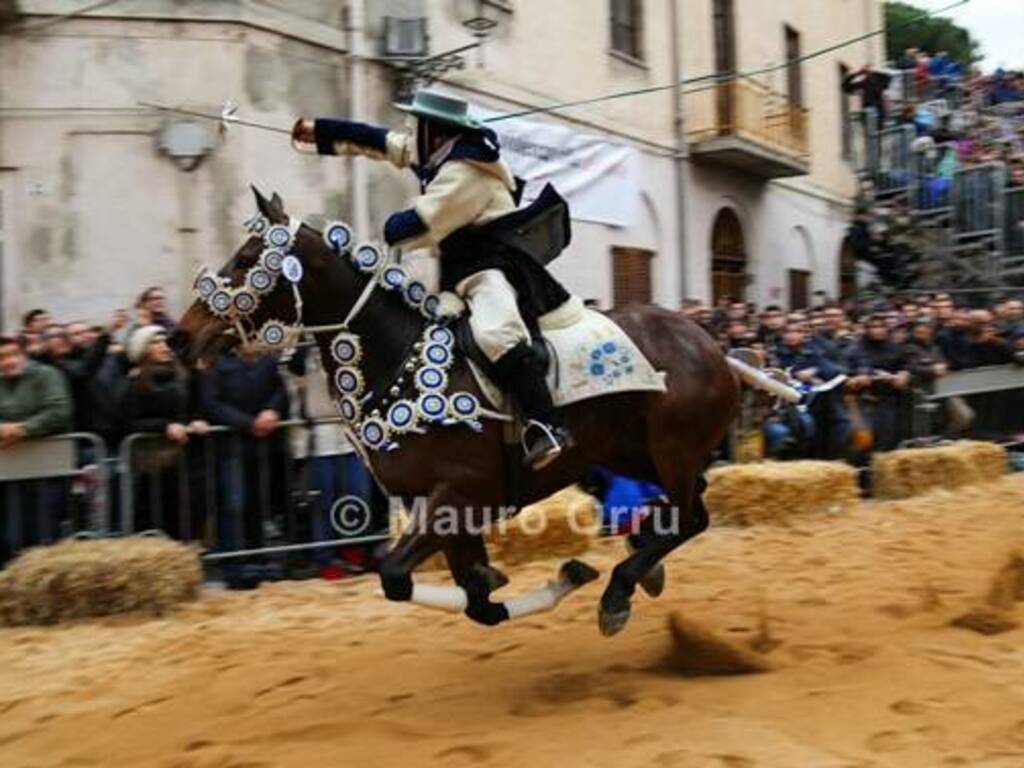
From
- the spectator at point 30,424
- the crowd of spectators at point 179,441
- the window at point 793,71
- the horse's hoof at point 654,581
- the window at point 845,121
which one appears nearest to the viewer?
the horse's hoof at point 654,581

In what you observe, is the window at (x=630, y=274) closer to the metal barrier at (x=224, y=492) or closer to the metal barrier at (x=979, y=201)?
the metal barrier at (x=979, y=201)

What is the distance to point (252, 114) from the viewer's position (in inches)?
463

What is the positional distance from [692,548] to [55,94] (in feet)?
23.0

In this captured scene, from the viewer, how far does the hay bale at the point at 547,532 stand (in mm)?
8930

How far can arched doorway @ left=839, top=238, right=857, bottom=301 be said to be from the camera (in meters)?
25.0

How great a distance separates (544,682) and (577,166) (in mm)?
11096

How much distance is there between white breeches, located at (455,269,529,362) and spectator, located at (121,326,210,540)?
3446 mm

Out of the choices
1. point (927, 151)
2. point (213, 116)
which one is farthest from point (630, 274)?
point (213, 116)

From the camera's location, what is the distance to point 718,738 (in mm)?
4637

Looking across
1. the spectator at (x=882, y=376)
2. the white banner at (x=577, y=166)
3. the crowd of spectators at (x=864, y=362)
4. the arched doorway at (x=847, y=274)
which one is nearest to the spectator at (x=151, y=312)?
the crowd of spectators at (x=864, y=362)

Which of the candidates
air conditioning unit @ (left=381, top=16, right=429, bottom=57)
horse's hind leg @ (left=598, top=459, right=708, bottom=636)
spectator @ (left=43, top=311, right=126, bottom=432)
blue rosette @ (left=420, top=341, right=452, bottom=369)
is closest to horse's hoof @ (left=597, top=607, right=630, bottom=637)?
horse's hind leg @ (left=598, top=459, right=708, bottom=636)

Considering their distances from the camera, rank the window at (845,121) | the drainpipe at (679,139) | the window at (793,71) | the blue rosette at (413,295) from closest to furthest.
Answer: the blue rosette at (413,295)
the drainpipe at (679,139)
the window at (793,71)
the window at (845,121)

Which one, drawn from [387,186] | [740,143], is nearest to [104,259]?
[387,186]

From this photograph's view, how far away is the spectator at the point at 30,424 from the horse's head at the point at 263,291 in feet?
9.14
